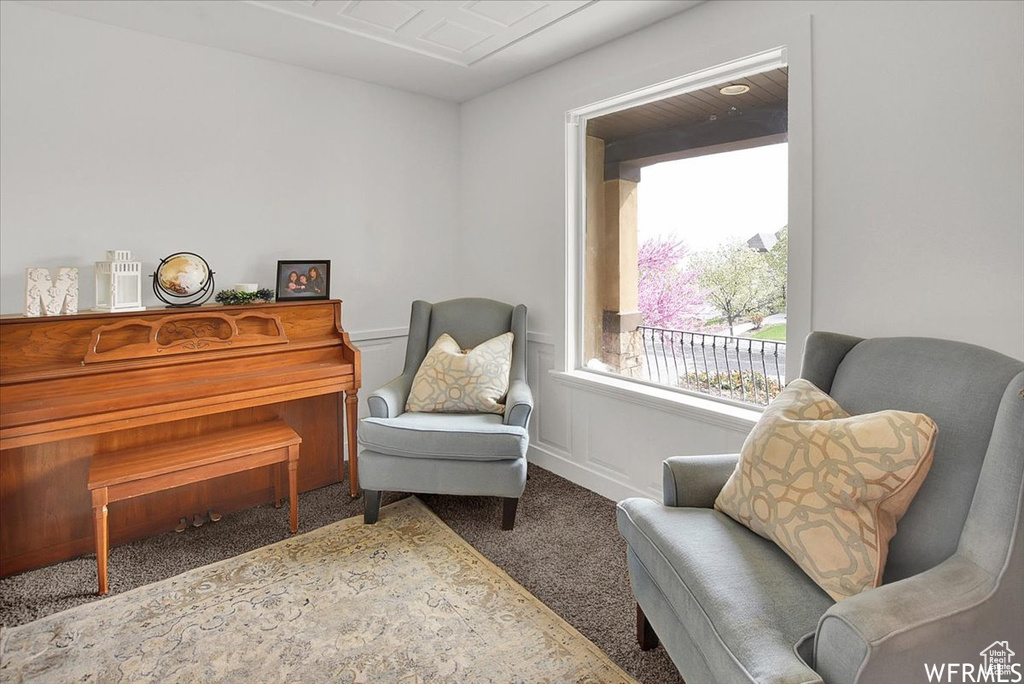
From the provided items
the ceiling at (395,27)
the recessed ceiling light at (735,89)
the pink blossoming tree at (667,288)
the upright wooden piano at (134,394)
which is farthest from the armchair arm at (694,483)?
the ceiling at (395,27)

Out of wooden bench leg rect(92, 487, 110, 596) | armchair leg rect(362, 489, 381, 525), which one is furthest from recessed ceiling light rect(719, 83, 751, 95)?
wooden bench leg rect(92, 487, 110, 596)

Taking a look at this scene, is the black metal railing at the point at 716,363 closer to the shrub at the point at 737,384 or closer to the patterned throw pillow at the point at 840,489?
the shrub at the point at 737,384

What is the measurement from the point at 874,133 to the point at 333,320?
272 cm

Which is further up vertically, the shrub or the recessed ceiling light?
the recessed ceiling light

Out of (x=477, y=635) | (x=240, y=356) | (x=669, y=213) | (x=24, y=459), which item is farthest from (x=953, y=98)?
(x=24, y=459)

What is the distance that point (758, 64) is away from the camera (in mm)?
2381

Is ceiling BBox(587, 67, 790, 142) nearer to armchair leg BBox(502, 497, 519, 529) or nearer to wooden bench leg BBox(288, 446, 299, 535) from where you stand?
armchair leg BBox(502, 497, 519, 529)

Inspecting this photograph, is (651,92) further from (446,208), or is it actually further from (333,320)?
(333,320)

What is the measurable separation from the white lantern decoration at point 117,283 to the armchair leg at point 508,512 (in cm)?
195

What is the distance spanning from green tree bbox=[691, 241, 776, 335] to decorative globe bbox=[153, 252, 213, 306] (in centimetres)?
251

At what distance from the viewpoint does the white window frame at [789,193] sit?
217 cm

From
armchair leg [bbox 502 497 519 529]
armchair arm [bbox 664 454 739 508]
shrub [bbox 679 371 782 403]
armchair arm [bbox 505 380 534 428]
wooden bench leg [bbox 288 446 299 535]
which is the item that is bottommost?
armchair leg [bbox 502 497 519 529]

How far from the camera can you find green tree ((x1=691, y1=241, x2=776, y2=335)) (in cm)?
249

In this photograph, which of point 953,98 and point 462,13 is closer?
point 953,98
